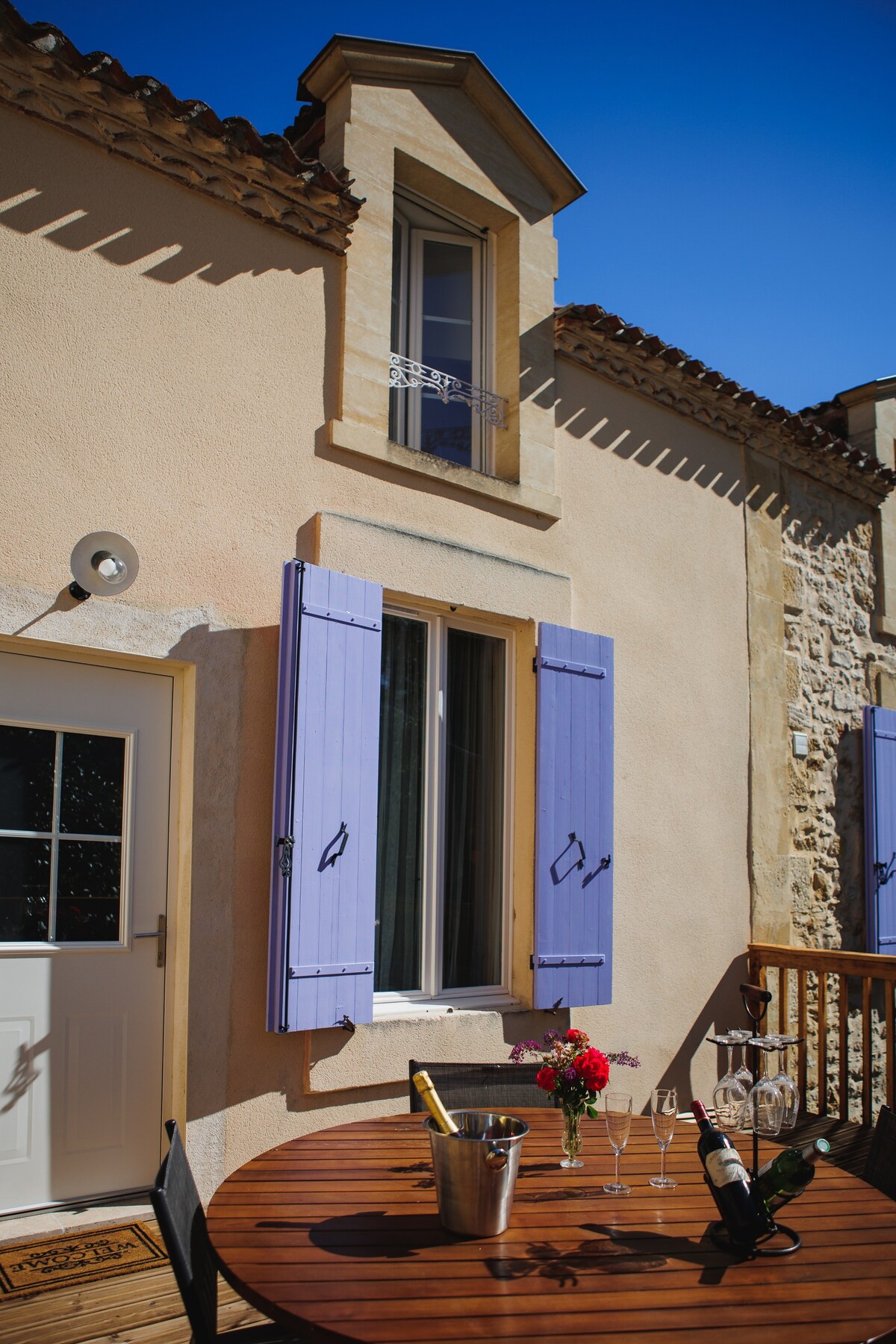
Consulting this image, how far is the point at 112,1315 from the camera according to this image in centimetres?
288

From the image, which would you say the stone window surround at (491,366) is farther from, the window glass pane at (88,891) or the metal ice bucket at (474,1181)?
the metal ice bucket at (474,1181)

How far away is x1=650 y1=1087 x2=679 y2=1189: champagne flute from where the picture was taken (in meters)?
2.24

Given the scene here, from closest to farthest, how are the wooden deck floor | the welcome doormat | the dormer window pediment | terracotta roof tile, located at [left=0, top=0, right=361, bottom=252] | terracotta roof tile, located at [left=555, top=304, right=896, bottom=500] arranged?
1. the wooden deck floor
2. the welcome doormat
3. terracotta roof tile, located at [left=0, top=0, right=361, bottom=252]
4. the dormer window pediment
5. terracotta roof tile, located at [left=555, top=304, right=896, bottom=500]

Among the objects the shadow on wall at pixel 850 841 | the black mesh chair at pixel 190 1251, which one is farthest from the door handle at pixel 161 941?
the shadow on wall at pixel 850 841

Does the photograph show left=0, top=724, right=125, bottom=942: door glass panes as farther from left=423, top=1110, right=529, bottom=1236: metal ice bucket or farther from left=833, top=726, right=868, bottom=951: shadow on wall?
left=833, top=726, right=868, bottom=951: shadow on wall

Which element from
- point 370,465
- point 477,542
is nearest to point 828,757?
point 477,542

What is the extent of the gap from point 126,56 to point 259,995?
140 inches

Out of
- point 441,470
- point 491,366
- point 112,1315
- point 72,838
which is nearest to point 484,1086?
point 112,1315

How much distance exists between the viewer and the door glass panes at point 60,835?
11.5ft

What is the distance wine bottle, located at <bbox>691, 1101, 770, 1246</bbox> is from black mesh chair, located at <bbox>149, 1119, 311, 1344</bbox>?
30.5 inches

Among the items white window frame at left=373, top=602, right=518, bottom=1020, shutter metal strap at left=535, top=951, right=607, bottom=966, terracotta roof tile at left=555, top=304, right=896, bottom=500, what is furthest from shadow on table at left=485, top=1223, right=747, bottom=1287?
terracotta roof tile at left=555, top=304, right=896, bottom=500

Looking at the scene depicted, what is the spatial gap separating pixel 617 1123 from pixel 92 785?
7.32ft

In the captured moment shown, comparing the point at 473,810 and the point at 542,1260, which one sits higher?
the point at 473,810

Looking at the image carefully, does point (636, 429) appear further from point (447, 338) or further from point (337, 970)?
point (337, 970)
